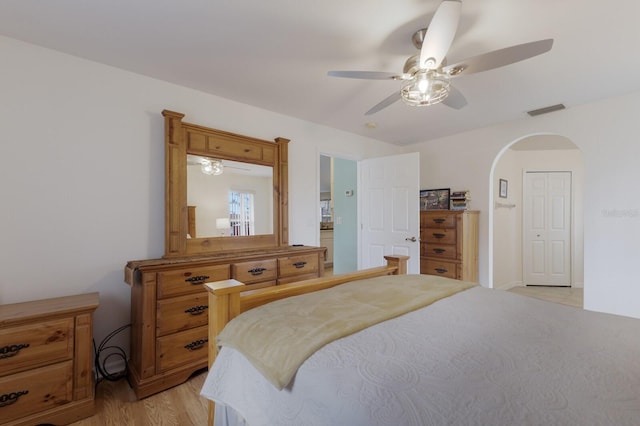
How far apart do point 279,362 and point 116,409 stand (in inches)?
65.1

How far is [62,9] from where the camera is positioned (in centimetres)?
157

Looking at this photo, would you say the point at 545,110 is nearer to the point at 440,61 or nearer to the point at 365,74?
the point at 440,61

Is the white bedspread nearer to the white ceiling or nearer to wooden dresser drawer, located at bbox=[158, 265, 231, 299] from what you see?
wooden dresser drawer, located at bbox=[158, 265, 231, 299]

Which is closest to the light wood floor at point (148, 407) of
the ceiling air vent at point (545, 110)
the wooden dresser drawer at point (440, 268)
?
the wooden dresser drawer at point (440, 268)

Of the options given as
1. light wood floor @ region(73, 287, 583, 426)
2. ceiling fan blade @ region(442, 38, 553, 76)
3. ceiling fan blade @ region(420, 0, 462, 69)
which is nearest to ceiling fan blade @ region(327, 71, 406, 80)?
ceiling fan blade @ region(420, 0, 462, 69)

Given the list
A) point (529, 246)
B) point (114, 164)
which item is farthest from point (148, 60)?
point (529, 246)

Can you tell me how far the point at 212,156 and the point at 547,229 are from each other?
18.1 ft

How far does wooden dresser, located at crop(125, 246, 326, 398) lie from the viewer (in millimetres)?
1911

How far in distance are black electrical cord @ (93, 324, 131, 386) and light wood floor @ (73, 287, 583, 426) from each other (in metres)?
0.05

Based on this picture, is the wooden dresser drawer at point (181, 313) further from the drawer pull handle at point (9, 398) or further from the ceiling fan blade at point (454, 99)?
the ceiling fan blade at point (454, 99)

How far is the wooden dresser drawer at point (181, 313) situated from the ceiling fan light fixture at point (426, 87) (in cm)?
205

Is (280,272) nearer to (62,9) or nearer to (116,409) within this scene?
(116,409)

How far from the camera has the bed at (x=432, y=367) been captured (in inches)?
26.3

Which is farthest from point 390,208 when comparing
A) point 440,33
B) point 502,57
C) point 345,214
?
point 440,33
